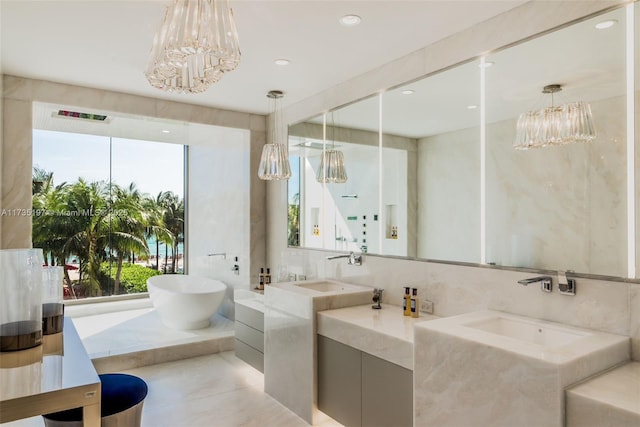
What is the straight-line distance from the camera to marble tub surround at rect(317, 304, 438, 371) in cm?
240

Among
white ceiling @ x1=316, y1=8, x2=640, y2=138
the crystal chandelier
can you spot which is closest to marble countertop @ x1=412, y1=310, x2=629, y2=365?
white ceiling @ x1=316, y1=8, x2=640, y2=138

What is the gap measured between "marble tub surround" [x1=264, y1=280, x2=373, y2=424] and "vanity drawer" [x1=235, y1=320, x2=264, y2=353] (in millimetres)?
395

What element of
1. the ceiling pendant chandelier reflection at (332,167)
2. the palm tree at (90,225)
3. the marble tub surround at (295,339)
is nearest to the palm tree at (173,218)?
the palm tree at (90,225)

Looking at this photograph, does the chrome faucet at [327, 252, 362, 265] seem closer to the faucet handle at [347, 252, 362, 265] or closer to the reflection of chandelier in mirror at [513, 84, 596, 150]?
the faucet handle at [347, 252, 362, 265]

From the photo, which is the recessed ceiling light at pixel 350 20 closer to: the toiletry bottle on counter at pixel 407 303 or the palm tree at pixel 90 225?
the toiletry bottle on counter at pixel 407 303

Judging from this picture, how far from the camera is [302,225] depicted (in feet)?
14.5

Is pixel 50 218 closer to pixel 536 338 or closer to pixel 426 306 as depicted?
pixel 426 306

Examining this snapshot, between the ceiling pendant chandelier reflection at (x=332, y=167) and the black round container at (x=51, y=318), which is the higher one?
the ceiling pendant chandelier reflection at (x=332, y=167)

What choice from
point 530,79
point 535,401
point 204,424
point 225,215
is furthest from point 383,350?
point 225,215

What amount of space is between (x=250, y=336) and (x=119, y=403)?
186 centimetres

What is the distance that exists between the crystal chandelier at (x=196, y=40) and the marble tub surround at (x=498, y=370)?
1646mm

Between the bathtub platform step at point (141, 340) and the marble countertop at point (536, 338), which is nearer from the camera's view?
the marble countertop at point (536, 338)

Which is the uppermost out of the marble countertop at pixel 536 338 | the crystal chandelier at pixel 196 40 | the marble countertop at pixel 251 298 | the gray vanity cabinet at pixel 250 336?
the crystal chandelier at pixel 196 40

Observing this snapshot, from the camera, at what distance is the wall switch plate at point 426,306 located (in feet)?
9.65
